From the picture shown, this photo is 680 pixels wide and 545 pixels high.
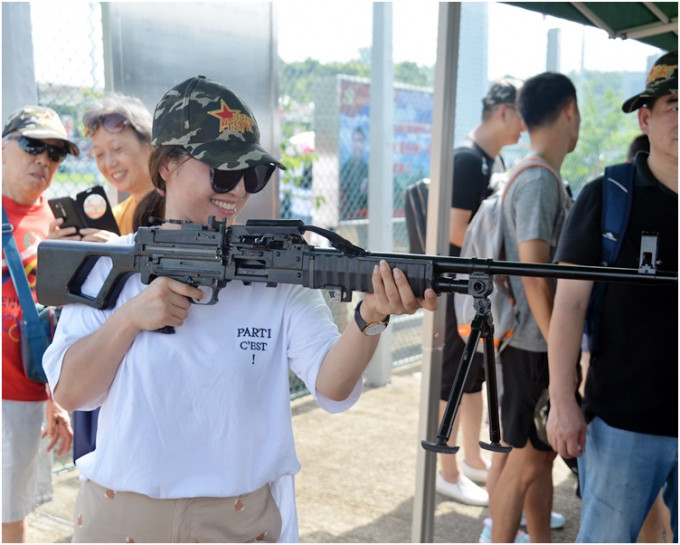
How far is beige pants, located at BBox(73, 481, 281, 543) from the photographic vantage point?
1.66 m

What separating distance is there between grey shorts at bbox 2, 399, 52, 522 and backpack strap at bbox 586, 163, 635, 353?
83.5 inches

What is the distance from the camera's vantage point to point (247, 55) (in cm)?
350

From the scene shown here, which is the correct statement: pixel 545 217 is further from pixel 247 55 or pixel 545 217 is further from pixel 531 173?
pixel 247 55

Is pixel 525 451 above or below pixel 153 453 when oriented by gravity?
below

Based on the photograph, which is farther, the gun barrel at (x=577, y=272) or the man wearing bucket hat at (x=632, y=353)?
the man wearing bucket hat at (x=632, y=353)

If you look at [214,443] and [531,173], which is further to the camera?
[531,173]

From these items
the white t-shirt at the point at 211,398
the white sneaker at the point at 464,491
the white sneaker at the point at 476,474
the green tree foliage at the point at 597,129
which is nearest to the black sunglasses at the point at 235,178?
the white t-shirt at the point at 211,398

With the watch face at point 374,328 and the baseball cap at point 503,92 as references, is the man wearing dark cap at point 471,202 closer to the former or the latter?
the baseball cap at point 503,92

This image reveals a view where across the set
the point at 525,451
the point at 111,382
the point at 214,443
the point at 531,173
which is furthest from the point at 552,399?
the point at 111,382

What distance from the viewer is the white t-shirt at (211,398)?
1.67 m

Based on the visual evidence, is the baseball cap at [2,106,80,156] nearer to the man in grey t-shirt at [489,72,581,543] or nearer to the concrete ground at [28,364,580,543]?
the man in grey t-shirt at [489,72,581,543]

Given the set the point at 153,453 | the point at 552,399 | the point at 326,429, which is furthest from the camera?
the point at 326,429

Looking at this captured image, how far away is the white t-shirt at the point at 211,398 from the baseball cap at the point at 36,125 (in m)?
1.47

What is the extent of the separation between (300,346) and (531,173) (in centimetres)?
169
